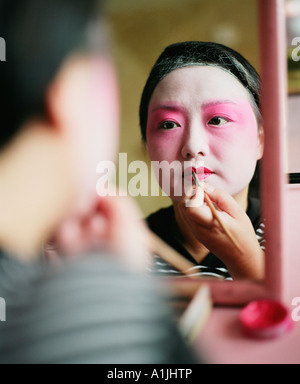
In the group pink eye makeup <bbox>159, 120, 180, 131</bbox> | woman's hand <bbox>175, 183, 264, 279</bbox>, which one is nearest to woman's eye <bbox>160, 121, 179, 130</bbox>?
pink eye makeup <bbox>159, 120, 180, 131</bbox>

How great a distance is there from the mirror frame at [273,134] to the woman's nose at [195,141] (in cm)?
10

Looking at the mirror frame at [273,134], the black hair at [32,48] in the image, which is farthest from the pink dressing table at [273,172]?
the black hair at [32,48]

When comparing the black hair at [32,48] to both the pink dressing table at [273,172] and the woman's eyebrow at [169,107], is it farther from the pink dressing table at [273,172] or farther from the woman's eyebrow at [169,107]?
the pink dressing table at [273,172]

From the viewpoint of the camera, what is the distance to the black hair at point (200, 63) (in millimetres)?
599

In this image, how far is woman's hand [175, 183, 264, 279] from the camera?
0.60 m

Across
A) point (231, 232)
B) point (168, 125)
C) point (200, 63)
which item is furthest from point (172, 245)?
point (200, 63)

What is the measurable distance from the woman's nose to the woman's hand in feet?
0.18

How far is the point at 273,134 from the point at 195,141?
124 mm

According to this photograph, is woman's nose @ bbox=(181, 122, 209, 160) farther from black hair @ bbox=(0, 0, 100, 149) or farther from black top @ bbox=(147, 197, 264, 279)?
black hair @ bbox=(0, 0, 100, 149)

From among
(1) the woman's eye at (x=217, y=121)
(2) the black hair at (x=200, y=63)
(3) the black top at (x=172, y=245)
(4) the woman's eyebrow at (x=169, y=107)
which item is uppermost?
(2) the black hair at (x=200, y=63)

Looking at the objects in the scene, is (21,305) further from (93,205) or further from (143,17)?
(143,17)

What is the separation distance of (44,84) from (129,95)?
162 millimetres

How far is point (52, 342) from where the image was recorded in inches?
15.7
